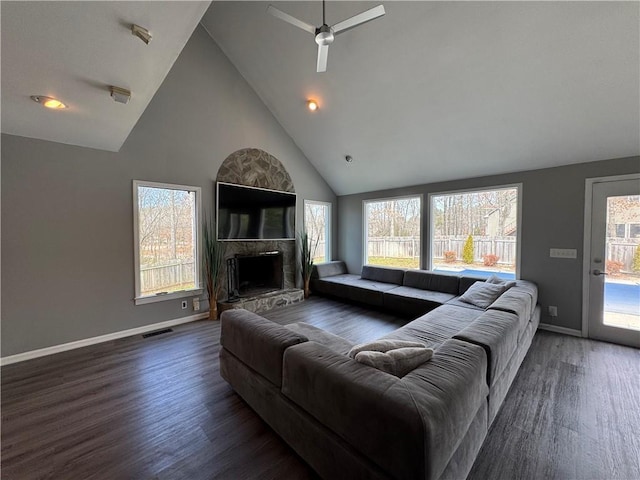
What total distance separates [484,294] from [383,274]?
205 centimetres

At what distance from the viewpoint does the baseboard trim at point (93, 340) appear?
2.91 meters

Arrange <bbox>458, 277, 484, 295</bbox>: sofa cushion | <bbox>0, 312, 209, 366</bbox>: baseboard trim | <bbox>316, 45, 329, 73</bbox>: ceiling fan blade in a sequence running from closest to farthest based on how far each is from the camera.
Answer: <bbox>316, 45, 329, 73</bbox>: ceiling fan blade < <bbox>0, 312, 209, 366</bbox>: baseboard trim < <bbox>458, 277, 484, 295</bbox>: sofa cushion

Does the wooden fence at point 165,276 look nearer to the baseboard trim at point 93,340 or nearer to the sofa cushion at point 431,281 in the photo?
the baseboard trim at point 93,340

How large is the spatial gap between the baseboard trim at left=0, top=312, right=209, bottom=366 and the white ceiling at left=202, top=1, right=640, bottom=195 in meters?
4.13

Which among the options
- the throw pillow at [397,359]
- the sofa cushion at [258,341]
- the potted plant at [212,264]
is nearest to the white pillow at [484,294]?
the throw pillow at [397,359]

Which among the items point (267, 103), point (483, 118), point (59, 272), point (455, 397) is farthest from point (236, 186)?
point (455, 397)

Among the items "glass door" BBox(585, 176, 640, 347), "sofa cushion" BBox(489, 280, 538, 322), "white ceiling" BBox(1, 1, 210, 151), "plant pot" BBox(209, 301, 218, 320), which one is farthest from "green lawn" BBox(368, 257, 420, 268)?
"white ceiling" BBox(1, 1, 210, 151)

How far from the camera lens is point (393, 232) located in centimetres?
584

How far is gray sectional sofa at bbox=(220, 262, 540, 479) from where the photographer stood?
113 cm

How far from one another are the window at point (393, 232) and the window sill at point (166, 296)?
12.5 ft

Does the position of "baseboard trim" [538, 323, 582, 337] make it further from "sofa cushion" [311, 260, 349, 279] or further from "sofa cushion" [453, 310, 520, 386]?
"sofa cushion" [311, 260, 349, 279]

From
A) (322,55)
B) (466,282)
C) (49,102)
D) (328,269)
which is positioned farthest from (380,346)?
(328,269)

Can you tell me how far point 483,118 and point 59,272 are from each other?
584 cm

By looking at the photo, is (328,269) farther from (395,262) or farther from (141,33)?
(141,33)
